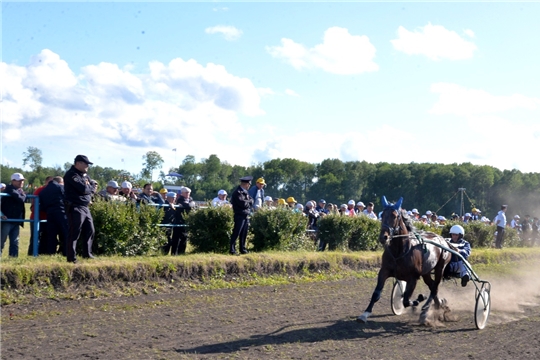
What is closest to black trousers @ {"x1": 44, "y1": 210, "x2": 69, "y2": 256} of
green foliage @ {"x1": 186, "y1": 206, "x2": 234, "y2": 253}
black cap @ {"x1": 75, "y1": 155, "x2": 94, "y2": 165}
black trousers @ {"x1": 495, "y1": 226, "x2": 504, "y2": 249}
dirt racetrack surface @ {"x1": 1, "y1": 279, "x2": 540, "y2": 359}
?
black cap @ {"x1": 75, "y1": 155, "x2": 94, "y2": 165}

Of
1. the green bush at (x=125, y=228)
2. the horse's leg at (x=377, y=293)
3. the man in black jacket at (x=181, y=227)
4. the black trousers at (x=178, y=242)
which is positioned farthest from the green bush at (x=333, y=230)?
the horse's leg at (x=377, y=293)

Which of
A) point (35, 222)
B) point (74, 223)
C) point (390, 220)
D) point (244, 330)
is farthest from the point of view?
point (35, 222)

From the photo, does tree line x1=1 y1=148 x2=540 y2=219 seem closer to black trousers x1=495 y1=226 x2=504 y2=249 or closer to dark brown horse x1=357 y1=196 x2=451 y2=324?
black trousers x1=495 y1=226 x2=504 y2=249

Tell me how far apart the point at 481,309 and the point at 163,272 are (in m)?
5.92

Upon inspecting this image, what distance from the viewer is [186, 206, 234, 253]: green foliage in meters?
13.2

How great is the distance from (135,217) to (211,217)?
2.12 meters

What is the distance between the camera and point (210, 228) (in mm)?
13344

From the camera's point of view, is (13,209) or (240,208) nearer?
(13,209)

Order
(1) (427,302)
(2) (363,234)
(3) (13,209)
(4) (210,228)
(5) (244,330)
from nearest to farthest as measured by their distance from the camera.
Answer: (5) (244,330) → (1) (427,302) → (3) (13,209) → (4) (210,228) → (2) (363,234)

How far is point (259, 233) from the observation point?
47.9 ft

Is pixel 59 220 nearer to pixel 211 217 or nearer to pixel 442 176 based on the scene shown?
pixel 211 217

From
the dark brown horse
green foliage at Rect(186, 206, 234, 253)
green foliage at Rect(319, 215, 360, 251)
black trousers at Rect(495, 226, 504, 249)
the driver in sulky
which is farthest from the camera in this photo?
black trousers at Rect(495, 226, 504, 249)

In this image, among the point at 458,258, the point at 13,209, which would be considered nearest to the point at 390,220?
the point at 458,258

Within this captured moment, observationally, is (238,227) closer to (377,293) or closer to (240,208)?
(240,208)
